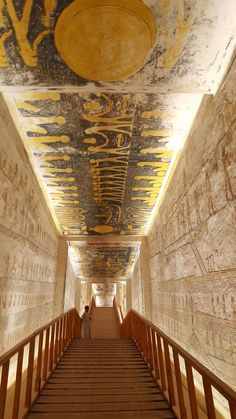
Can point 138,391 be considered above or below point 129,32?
below

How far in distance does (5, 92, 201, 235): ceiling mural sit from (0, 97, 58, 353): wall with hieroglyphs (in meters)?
0.34

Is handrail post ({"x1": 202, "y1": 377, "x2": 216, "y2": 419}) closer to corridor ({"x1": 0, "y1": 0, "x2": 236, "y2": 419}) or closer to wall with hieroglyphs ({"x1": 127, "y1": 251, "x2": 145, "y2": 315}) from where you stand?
corridor ({"x1": 0, "y1": 0, "x2": 236, "y2": 419})

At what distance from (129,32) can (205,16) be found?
608mm

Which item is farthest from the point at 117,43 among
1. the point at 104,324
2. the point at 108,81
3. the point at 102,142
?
the point at 104,324

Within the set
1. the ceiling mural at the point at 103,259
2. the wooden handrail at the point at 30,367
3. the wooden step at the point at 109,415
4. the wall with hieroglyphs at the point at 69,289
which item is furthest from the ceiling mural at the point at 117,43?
the wall with hieroglyphs at the point at 69,289

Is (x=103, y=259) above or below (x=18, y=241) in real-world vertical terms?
above

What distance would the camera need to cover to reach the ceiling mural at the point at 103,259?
9.48 metres

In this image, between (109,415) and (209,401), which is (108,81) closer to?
(209,401)

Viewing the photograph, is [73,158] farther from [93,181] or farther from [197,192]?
[197,192]

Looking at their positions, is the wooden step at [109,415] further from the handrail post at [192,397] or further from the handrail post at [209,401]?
the handrail post at [209,401]

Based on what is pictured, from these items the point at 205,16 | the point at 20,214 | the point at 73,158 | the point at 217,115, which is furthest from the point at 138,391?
the point at 205,16

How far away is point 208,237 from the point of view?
8.98 feet

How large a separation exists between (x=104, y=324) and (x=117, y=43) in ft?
49.0

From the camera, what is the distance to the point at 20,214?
12.4ft
